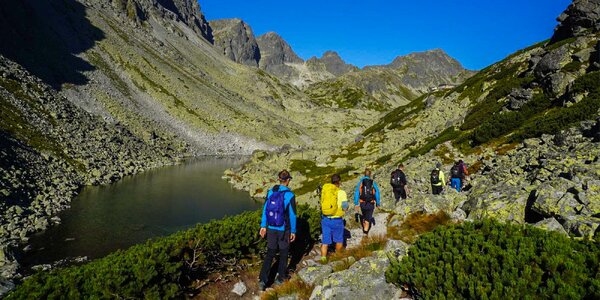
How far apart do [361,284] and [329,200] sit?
4126 mm

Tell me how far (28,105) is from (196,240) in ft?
253

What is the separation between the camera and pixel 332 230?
43.8ft

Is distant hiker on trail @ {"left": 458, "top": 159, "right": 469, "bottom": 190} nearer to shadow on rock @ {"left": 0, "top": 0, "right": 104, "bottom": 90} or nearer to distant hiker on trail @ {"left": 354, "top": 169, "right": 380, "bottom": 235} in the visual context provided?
distant hiker on trail @ {"left": 354, "top": 169, "right": 380, "bottom": 235}

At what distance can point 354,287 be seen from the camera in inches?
353

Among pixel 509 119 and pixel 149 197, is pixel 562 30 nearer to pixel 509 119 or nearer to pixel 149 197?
pixel 509 119

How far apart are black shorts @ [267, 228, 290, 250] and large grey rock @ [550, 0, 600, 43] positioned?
70.6 m

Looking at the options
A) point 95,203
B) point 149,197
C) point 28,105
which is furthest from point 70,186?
point 28,105

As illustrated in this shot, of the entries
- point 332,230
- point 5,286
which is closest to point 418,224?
point 332,230

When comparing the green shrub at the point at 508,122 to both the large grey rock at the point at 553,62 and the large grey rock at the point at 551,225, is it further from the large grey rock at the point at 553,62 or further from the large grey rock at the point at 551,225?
the large grey rock at the point at 551,225

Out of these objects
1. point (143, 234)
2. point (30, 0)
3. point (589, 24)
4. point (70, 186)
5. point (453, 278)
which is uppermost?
point (30, 0)

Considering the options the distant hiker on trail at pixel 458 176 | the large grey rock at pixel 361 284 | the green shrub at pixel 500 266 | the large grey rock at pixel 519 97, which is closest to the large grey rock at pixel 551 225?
the green shrub at pixel 500 266

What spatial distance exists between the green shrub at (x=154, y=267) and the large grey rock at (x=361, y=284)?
4.91 m

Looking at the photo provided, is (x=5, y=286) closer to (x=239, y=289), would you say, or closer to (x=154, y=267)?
(x=154, y=267)

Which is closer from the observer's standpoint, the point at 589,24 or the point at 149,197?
the point at 149,197
